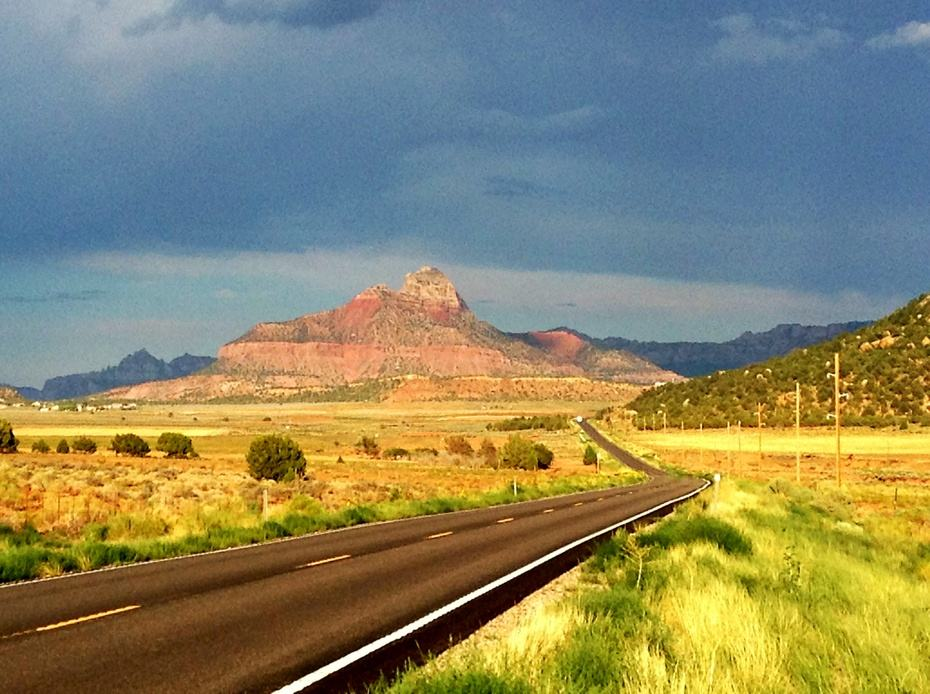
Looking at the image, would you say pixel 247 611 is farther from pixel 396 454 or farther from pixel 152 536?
pixel 396 454

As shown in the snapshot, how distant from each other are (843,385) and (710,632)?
10879 centimetres

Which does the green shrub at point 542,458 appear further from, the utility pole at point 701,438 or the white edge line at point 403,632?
the white edge line at point 403,632

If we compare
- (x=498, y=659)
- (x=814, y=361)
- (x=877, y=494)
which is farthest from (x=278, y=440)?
(x=814, y=361)

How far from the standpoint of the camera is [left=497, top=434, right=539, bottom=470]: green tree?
244 feet

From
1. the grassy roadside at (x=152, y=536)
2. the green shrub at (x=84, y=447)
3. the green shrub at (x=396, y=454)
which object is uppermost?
the grassy roadside at (x=152, y=536)

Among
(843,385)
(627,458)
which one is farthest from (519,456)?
(843,385)

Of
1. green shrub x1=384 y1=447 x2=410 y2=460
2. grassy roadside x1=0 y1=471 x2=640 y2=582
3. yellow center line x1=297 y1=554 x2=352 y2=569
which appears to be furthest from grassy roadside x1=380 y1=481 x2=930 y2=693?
green shrub x1=384 y1=447 x2=410 y2=460

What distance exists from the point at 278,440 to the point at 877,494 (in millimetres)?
35554

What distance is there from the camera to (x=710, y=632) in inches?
324

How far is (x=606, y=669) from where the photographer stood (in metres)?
6.78

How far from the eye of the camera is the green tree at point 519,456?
74.3 metres

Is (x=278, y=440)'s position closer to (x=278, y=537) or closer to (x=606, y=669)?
(x=278, y=537)

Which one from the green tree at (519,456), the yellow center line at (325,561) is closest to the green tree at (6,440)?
the green tree at (519,456)

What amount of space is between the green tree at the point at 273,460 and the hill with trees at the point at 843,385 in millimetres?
63784
